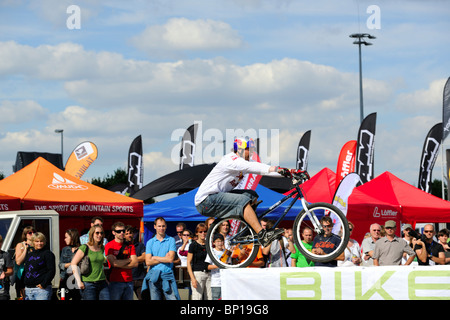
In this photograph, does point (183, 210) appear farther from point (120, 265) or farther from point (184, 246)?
point (120, 265)

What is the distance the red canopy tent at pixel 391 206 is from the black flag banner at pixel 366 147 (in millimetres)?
4953

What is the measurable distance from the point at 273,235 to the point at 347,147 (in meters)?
14.2

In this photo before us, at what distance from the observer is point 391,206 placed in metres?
18.2

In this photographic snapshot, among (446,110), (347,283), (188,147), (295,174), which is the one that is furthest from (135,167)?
(347,283)

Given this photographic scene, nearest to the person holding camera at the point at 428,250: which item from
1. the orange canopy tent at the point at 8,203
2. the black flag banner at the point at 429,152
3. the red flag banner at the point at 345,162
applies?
the orange canopy tent at the point at 8,203

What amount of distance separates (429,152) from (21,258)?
18.9m

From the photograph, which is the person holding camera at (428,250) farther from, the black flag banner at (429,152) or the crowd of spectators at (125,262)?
the black flag banner at (429,152)

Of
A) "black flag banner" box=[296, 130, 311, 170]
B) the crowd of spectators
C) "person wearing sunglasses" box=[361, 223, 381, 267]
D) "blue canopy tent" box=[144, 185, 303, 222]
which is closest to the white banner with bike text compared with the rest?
the crowd of spectators

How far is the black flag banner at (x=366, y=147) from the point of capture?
24.4 meters

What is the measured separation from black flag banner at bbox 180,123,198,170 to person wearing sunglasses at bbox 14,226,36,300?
19658 millimetres

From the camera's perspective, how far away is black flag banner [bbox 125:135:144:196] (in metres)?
31.7
